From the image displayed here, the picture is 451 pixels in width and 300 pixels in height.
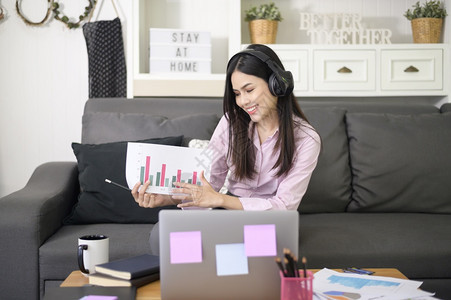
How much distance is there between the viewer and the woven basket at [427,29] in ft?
9.04

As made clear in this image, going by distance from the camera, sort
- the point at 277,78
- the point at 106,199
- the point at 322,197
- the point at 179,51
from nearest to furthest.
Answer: the point at 277,78 → the point at 106,199 → the point at 322,197 → the point at 179,51

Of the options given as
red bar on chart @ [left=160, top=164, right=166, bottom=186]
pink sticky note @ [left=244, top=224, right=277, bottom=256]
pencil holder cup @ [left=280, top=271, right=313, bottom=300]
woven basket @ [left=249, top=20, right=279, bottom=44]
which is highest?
woven basket @ [left=249, top=20, right=279, bottom=44]

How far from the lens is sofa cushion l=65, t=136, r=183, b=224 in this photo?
6.77ft

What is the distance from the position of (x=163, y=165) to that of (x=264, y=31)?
4.99 feet

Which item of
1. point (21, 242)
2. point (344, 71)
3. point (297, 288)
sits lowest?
point (21, 242)

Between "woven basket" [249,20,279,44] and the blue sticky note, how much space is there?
1.87 m

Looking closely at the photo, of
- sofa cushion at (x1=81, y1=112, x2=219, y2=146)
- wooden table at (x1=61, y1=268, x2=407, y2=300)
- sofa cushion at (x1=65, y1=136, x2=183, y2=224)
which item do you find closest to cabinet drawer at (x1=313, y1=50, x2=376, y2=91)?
sofa cushion at (x1=81, y1=112, x2=219, y2=146)

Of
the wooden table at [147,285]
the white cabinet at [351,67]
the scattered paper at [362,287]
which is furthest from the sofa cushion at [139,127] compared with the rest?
the scattered paper at [362,287]

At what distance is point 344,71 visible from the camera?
274 cm

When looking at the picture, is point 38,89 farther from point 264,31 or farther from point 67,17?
point 264,31

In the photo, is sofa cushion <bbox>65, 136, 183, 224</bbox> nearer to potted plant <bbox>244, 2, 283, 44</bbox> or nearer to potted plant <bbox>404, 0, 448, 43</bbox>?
potted plant <bbox>244, 2, 283, 44</bbox>

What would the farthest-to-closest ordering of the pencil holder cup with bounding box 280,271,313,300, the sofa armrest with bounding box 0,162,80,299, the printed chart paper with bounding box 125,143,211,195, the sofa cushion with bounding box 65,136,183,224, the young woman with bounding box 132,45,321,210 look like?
the sofa cushion with bounding box 65,136,183,224
the sofa armrest with bounding box 0,162,80,299
the young woman with bounding box 132,45,321,210
the printed chart paper with bounding box 125,143,211,195
the pencil holder cup with bounding box 280,271,313,300

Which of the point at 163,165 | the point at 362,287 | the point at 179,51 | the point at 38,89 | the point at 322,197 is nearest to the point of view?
the point at 362,287

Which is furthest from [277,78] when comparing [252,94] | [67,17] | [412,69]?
[67,17]
